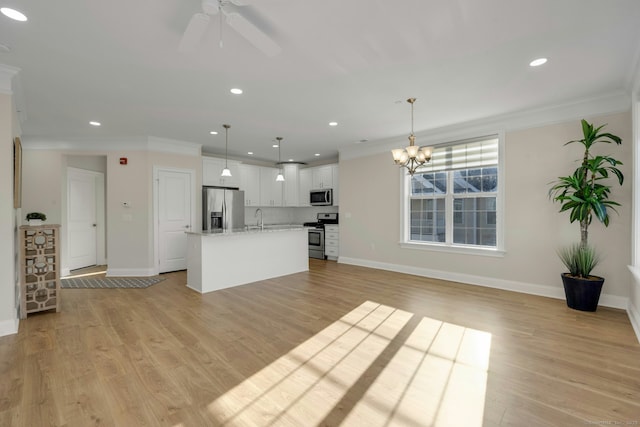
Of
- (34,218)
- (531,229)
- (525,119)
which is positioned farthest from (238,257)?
(525,119)

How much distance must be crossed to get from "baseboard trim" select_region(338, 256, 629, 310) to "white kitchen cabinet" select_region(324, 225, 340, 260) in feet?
3.21

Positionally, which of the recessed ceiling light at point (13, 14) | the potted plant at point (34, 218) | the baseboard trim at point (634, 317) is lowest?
the baseboard trim at point (634, 317)

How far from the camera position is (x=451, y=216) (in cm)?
523

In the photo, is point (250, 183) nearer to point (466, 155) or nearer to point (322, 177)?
point (322, 177)

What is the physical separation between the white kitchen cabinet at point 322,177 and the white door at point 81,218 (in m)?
5.34

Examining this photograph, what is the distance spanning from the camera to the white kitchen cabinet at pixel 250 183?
24.5ft

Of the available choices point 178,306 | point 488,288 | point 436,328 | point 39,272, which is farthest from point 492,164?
point 39,272

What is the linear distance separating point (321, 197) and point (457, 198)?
3524mm

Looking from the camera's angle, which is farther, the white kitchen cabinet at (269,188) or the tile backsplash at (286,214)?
the tile backsplash at (286,214)

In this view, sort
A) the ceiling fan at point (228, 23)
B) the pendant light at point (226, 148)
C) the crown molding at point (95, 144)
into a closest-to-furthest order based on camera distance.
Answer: the ceiling fan at point (228, 23) < the pendant light at point (226, 148) < the crown molding at point (95, 144)

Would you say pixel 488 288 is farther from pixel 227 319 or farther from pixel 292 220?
pixel 292 220

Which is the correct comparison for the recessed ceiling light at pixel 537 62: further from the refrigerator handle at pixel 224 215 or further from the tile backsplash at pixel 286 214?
the refrigerator handle at pixel 224 215

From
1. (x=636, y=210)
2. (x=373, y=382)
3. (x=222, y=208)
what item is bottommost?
(x=373, y=382)

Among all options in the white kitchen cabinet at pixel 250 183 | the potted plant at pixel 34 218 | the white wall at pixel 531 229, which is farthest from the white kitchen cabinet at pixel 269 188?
the potted plant at pixel 34 218
